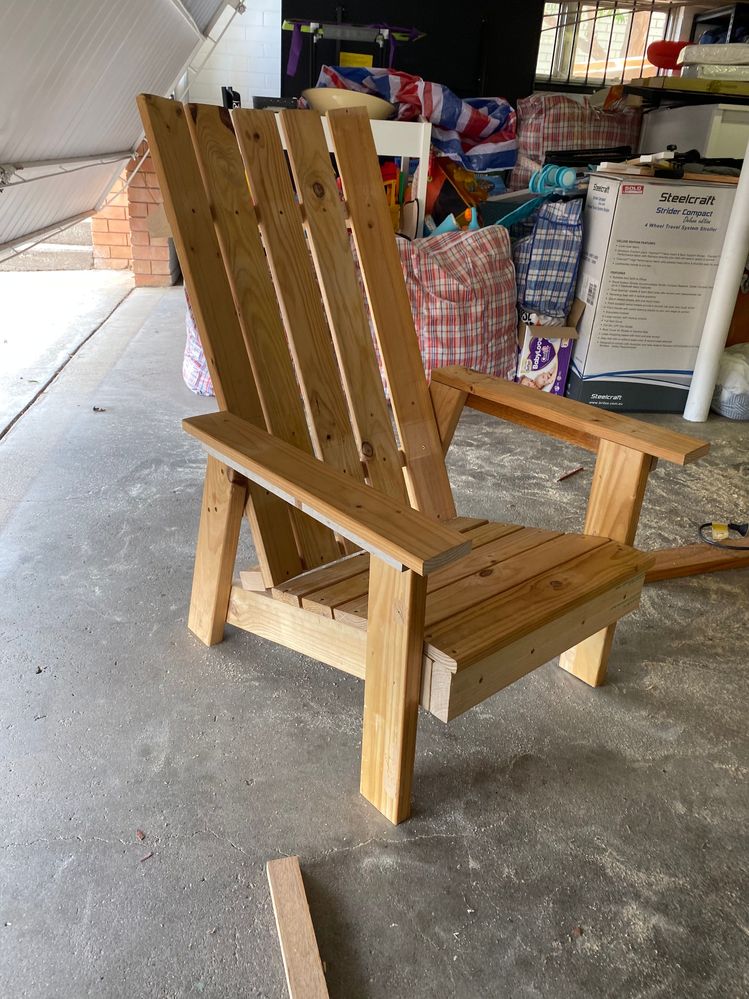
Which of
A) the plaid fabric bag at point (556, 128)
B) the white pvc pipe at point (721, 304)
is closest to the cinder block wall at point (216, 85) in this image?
the plaid fabric bag at point (556, 128)

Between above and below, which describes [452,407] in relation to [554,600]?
above

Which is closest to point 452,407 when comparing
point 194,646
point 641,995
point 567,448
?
point 194,646

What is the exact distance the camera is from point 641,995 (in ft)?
3.53

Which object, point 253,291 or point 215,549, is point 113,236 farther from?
point 215,549

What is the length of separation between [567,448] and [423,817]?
200 centimetres

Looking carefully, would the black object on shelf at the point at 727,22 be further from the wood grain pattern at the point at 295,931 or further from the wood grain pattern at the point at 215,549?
the wood grain pattern at the point at 295,931

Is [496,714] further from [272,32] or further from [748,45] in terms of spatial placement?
[272,32]

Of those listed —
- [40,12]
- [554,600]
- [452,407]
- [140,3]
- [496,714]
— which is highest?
[140,3]

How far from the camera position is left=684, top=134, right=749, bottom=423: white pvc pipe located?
10.2ft

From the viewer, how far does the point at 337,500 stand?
1.12 meters

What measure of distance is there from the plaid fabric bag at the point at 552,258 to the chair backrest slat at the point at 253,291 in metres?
2.11

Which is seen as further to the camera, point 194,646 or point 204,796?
point 194,646

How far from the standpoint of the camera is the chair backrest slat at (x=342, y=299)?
1670 mm

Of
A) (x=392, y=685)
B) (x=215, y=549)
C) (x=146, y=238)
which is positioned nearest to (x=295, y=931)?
(x=392, y=685)
